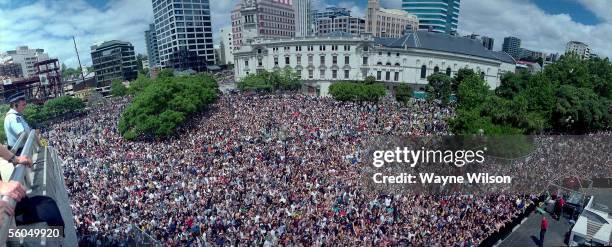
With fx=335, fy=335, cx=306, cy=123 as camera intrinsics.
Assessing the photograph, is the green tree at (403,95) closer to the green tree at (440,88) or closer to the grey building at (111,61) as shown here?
the green tree at (440,88)

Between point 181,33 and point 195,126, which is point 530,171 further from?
point 181,33

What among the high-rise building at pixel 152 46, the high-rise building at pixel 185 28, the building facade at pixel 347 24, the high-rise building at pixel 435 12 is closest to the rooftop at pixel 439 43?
the high-rise building at pixel 435 12

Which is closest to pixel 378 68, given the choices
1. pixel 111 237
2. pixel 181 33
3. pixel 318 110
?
pixel 318 110

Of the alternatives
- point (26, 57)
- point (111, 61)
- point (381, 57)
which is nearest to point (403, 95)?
point (381, 57)

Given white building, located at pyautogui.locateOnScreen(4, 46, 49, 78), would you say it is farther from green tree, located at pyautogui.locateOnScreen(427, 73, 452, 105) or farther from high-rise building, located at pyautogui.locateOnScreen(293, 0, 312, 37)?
green tree, located at pyautogui.locateOnScreen(427, 73, 452, 105)

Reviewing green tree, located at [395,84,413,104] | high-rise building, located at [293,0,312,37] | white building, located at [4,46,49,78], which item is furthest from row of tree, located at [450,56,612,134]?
white building, located at [4,46,49,78]

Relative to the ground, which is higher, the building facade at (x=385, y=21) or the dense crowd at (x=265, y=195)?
the building facade at (x=385, y=21)

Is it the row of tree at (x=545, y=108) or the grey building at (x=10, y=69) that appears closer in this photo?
the row of tree at (x=545, y=108)
